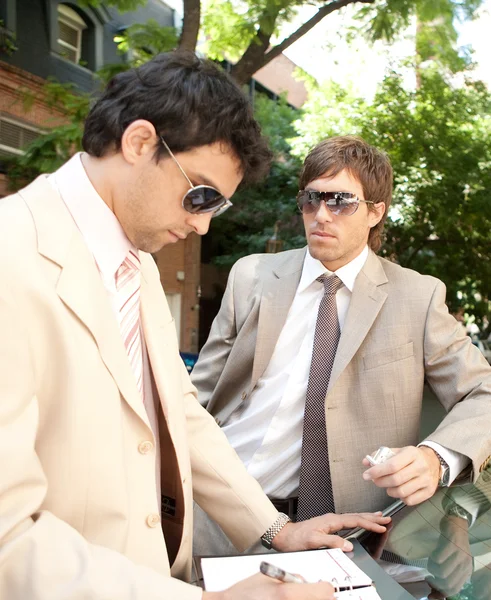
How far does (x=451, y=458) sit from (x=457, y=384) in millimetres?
326

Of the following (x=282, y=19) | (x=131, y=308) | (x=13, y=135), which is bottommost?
(x=131, y=308)

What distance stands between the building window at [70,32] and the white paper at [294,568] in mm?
14530

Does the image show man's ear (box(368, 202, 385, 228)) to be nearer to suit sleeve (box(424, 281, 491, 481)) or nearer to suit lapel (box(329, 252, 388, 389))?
suit lapel (box(329, 252, 388, 389))

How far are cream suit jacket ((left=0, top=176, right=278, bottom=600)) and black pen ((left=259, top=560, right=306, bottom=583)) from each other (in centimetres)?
15

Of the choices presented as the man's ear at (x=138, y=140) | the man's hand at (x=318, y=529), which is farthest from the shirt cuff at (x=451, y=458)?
the man's ear at (x=138, y=140)

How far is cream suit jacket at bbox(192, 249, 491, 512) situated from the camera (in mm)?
2344

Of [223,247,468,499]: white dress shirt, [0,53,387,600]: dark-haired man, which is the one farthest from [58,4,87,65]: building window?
[0,53,387,600]: dark-haired man

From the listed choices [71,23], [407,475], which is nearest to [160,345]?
[407,475]

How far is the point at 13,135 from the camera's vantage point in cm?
1309

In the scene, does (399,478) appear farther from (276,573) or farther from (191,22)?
(191,22)

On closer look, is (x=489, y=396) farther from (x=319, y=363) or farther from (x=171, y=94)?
(x=171, y=94)

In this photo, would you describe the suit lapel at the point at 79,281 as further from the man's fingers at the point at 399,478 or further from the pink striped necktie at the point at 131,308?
the man's fingers at the point at 399,478

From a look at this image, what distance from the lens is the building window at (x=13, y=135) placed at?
12.9 meters

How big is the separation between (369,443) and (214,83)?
137cm
